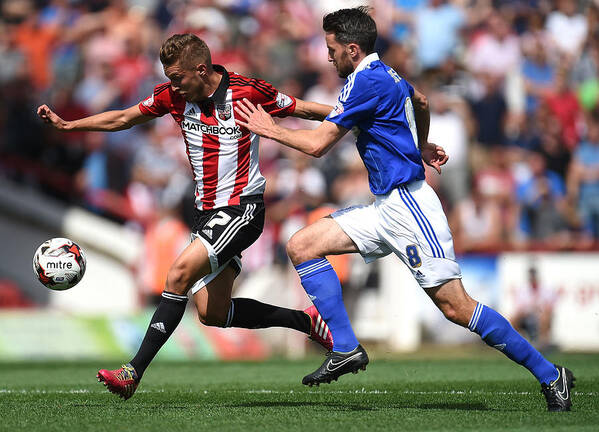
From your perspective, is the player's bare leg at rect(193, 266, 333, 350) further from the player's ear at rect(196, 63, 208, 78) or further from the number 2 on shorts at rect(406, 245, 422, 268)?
the player's ear at rect(196, 63, 208, 78)

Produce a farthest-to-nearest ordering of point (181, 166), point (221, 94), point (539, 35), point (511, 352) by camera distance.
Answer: point (539, 35)
point (181, 166)
point (221, 94)
point (511, 352)

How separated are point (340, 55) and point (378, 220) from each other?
112 cm

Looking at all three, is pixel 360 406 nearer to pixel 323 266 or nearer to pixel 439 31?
pixel 323 266

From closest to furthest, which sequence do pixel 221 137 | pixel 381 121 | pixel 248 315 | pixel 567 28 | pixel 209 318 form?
pixel 381 121
pixel 221 137
pixel 209 318
pixel 248 315
pixel 567 28

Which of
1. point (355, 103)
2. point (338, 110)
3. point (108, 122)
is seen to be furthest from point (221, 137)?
point (355, 103)

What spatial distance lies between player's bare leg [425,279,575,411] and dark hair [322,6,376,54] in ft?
5.50

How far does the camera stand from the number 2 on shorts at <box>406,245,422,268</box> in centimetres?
636

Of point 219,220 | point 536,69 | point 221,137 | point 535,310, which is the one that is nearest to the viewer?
point 219,220

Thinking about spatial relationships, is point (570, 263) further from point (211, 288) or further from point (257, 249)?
point (211, 288)

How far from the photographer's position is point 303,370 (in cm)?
1057

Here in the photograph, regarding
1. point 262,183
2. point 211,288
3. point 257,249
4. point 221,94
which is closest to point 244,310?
point 211,288

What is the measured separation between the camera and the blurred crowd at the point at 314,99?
14922mm

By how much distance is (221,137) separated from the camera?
278 inches

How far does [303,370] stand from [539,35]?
358 inches
